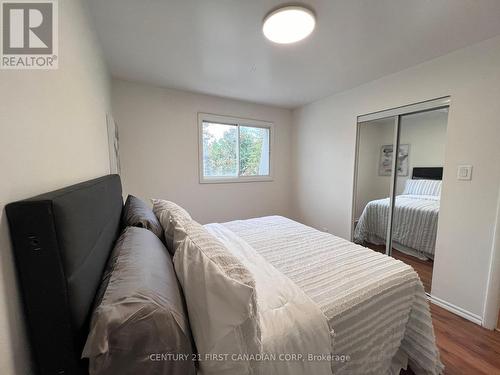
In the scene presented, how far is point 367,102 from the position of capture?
2.70 m

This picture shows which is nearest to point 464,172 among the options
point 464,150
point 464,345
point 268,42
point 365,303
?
point 464,150

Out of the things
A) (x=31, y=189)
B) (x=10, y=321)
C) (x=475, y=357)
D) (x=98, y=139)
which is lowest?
(x=475, y=357)

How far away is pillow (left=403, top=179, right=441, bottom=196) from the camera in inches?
84.1

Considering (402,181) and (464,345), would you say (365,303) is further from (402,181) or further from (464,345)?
(402,181)

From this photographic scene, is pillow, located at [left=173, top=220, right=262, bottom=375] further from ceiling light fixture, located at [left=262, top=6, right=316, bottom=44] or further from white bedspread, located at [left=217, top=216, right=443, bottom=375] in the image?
ceiling light fixture, located at [left=262, top=6, right=316, bottom=44]

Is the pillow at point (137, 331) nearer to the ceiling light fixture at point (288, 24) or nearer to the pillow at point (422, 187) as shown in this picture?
the ceiling light fixture at point (288, 24)

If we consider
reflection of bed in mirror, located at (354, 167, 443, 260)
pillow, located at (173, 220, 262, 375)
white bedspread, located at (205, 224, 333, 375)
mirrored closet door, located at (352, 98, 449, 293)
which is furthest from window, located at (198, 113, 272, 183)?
pillow, located at (173, 220, 262, 375)

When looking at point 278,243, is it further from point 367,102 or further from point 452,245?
point 367,102

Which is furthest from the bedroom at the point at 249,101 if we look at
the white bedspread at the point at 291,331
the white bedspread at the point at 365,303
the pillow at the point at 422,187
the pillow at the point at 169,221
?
the pillow at the point at 169,221

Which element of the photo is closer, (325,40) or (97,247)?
(97,247)

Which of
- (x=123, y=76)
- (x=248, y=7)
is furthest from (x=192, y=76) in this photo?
(x=248, y=7)

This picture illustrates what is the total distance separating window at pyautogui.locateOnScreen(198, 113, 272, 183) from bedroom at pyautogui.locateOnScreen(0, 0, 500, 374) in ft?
0.40

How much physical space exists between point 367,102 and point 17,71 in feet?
10.4

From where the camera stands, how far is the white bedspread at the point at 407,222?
222cm
